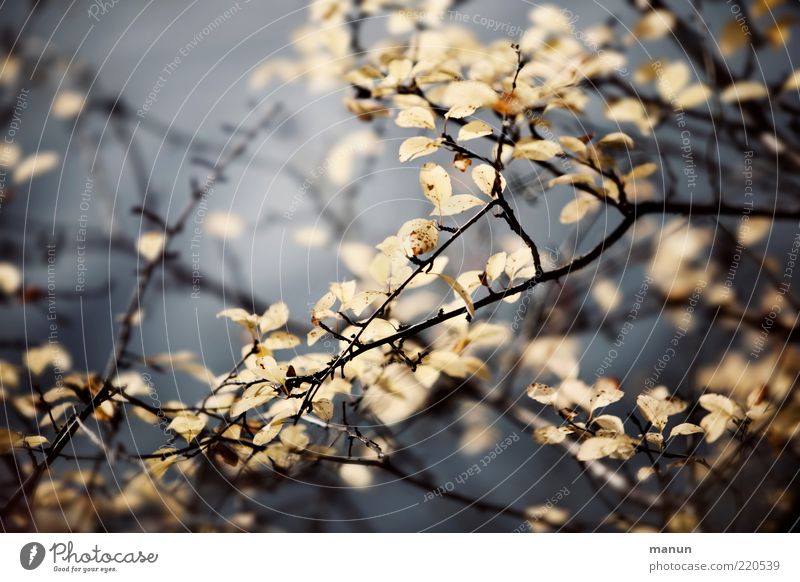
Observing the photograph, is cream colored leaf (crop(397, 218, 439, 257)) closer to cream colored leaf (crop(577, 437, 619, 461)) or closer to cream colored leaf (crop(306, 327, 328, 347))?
cream colored leaf (crop(306, 327, 328, 347))

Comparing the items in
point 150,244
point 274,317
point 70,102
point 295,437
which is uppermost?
point 70,102

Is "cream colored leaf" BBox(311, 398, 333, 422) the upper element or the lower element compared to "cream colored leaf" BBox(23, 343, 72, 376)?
lower

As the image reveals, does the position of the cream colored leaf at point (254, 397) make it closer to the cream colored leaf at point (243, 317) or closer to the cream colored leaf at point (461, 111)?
the cream colored leaf at point (243, 317)

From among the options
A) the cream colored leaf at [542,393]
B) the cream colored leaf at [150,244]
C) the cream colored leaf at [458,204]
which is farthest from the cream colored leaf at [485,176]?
the cream colored leaf at [150,244]

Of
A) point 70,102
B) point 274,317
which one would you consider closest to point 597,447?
point 274,317

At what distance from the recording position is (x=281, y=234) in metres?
0.47

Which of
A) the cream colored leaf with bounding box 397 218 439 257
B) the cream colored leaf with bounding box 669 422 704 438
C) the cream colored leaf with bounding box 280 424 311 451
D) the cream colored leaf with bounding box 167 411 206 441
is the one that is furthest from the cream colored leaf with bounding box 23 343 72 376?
the cream colored leaf with bounding box 669 422 704 438

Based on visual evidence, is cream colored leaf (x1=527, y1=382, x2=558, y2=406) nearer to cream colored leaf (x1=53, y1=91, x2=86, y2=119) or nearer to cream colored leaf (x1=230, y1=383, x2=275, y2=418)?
cream colored leaf (x1=230, y1=383, x2=275, y2=418)

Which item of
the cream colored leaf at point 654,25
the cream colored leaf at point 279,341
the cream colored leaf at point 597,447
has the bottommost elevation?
the cream colored leaf at point 597,447

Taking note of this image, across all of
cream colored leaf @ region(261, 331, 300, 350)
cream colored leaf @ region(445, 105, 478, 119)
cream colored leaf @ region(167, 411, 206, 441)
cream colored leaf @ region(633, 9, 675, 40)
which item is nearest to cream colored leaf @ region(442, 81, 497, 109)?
cream colored leaf @ region(445, 105, 478, 119)

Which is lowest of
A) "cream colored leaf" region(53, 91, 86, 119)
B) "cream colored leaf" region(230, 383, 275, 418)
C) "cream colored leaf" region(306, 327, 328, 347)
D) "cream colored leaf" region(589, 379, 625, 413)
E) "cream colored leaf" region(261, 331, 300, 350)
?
"cream colored leaf" region(589, 379, 625, 413)

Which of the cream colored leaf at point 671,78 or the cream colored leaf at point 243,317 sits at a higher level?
the cream colored leaf at point 671,78

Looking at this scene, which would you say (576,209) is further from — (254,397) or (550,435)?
(254,397)

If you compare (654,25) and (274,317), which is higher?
(654,25)
